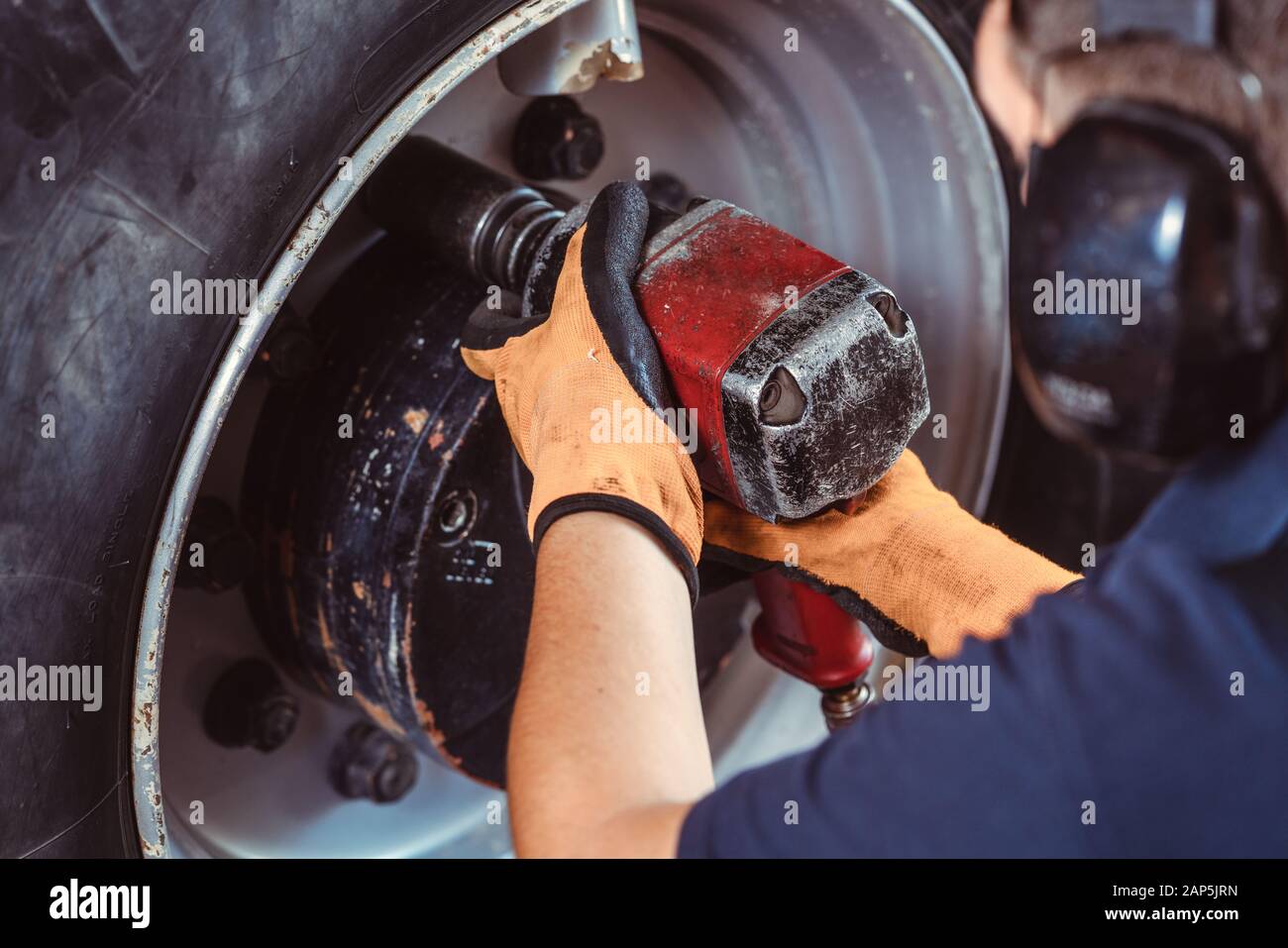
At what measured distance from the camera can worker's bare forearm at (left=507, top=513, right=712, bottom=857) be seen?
2.28 ft

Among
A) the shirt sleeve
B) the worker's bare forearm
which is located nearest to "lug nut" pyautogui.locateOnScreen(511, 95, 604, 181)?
the worker's bare forearm

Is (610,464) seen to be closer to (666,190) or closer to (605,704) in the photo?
(605,704)

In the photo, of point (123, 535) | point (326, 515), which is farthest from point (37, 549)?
point (326, 515)

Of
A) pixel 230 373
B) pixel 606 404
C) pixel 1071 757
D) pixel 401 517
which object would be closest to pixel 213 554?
pixel 401 517

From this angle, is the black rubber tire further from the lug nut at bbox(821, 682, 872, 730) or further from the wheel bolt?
the lug nut at bbox(821, 682, 872, 730)

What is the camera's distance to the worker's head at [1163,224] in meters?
0.56

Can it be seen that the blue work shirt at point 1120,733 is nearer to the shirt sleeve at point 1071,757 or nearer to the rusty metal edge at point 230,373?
the shirt sleeve at point 1071,757

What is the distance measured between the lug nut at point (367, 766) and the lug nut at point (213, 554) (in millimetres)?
283

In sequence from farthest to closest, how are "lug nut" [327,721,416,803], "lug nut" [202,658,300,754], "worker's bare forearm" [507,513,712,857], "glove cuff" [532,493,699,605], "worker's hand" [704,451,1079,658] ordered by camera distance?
"lug nut" [327,721,416,803] < "lug nut" [202,658,300,754] < "worker's hand" [704,451,1079,658] < "glove cuff" [532,493,699,605] < "worker's bare forearm" [507,513,712,857]

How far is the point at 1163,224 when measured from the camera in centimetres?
56

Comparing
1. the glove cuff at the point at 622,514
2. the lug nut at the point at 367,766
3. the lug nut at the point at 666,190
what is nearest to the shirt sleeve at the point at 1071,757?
the glove cuff at the point at 622,514

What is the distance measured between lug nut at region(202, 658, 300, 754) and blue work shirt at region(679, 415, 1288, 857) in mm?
622

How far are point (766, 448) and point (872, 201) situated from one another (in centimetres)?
67

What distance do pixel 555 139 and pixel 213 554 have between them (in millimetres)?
507
